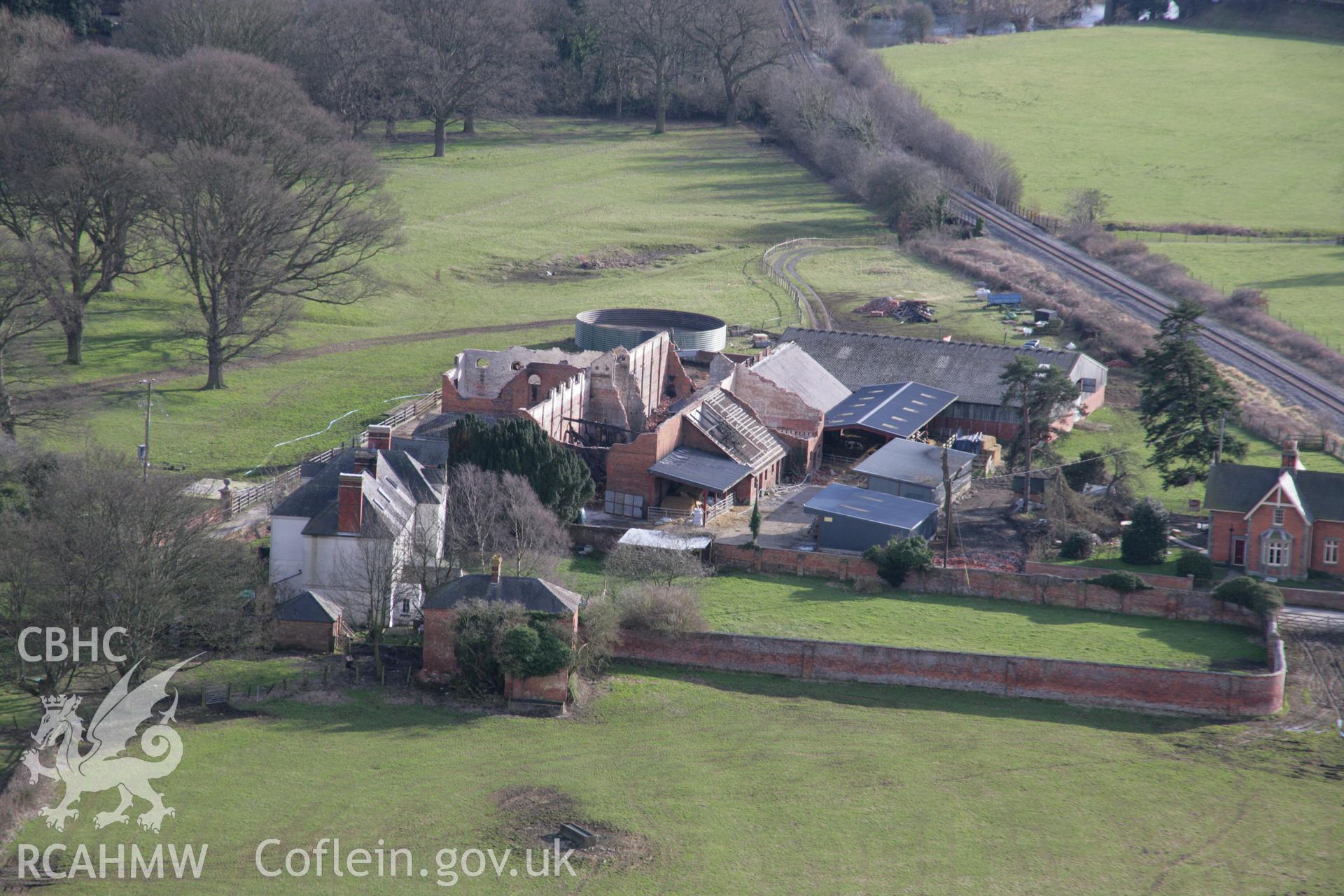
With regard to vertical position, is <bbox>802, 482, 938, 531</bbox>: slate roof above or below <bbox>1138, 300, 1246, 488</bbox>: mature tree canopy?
below

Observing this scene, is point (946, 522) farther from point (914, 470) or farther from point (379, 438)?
point (379, 438)

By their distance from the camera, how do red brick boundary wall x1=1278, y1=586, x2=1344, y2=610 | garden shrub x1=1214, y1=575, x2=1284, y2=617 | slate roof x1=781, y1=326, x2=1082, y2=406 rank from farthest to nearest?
slate roof x1=781, y1=326, x2=1082, y2=406 → red brick boundary wall x1=1278, y1=586, x2=1344, y2=610 → garden shrub x1=1214, y1=575, x2=1284, y2=617

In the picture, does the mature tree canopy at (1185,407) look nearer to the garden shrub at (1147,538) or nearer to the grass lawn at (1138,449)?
the grass lawn at (1138,449)

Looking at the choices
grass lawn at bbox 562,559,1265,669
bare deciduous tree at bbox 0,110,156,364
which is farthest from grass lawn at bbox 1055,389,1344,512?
bare deciduous tree at bbox 0,110,156,364

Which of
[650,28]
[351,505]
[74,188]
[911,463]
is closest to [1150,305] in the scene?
[911,463]

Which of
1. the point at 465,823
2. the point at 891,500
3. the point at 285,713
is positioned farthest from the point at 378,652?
the point at 891,500

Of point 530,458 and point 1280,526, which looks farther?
point 530,458

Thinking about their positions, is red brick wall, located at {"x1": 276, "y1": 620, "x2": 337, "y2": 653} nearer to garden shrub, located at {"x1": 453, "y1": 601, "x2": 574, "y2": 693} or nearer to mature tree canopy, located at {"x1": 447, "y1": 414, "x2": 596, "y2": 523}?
garden shrub, located at {"x1": 453, "y1": 601, "x2": 574, "y2": 693}
